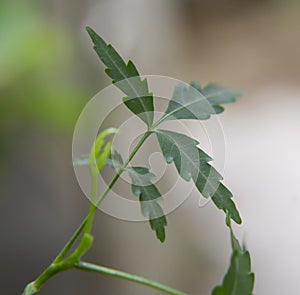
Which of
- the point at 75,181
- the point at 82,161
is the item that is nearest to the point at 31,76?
the point at 75,181

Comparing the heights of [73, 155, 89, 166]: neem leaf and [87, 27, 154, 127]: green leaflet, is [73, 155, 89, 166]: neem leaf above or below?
below

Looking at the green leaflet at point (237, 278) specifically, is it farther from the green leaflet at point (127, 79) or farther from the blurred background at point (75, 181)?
the blurred background at point (75, 181)

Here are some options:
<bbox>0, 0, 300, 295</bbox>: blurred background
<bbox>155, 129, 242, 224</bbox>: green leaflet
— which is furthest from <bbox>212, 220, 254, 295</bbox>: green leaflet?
<bbox>0, 0, 300, 295</bbox>: blurred background

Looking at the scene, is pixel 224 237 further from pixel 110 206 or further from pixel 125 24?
pixel 110 206

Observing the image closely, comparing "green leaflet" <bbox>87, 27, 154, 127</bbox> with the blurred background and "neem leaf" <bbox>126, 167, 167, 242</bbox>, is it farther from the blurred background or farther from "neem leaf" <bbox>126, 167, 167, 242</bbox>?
the blurred background

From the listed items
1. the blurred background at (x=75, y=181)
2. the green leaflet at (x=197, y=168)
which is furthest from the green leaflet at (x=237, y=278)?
the blurred background at (x=75, y=181)

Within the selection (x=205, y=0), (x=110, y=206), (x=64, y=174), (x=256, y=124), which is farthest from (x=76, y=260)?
(x=205, y=0)
